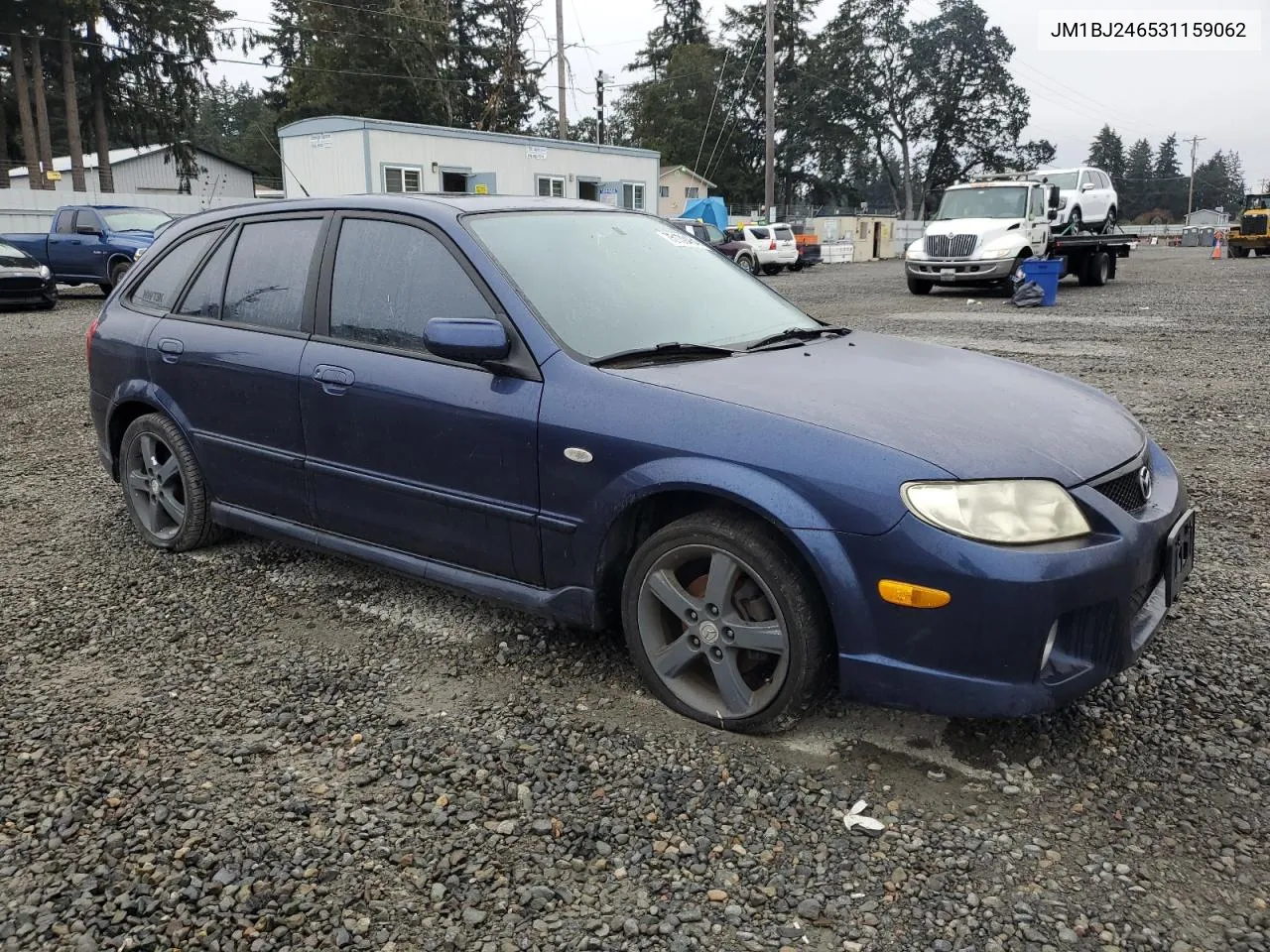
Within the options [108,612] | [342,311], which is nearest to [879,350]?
[342,311]

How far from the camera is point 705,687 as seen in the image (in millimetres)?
3127

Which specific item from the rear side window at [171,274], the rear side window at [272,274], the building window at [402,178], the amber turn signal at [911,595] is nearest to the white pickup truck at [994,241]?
the building window at [402,178]

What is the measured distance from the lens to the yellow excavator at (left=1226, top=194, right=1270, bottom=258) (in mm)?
37188

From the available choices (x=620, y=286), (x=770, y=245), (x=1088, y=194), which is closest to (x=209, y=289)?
(x=620, y=286)

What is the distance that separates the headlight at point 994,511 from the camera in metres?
2.61

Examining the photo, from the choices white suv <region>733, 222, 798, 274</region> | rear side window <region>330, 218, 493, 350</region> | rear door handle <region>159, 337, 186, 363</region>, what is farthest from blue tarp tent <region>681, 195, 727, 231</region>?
rear side window <region>330, 218, 493, 350</region>

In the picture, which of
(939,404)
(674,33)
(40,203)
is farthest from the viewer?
(674,33)

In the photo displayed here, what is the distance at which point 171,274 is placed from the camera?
15.4 feet

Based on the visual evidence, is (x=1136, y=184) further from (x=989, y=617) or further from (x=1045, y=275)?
(x=989, y=617)

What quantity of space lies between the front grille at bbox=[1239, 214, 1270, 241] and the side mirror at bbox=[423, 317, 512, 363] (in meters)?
42.0

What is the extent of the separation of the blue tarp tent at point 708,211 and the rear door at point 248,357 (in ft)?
105

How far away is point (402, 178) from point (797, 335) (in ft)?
83.8

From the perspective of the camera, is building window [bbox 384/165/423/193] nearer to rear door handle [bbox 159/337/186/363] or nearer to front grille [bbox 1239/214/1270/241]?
rear door handle [bbox 159/337/186/363]

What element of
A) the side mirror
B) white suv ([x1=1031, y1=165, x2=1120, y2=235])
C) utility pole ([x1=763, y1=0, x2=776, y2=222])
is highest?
utility pole ([x1=763, y1=0, x2=776, y2=222])
